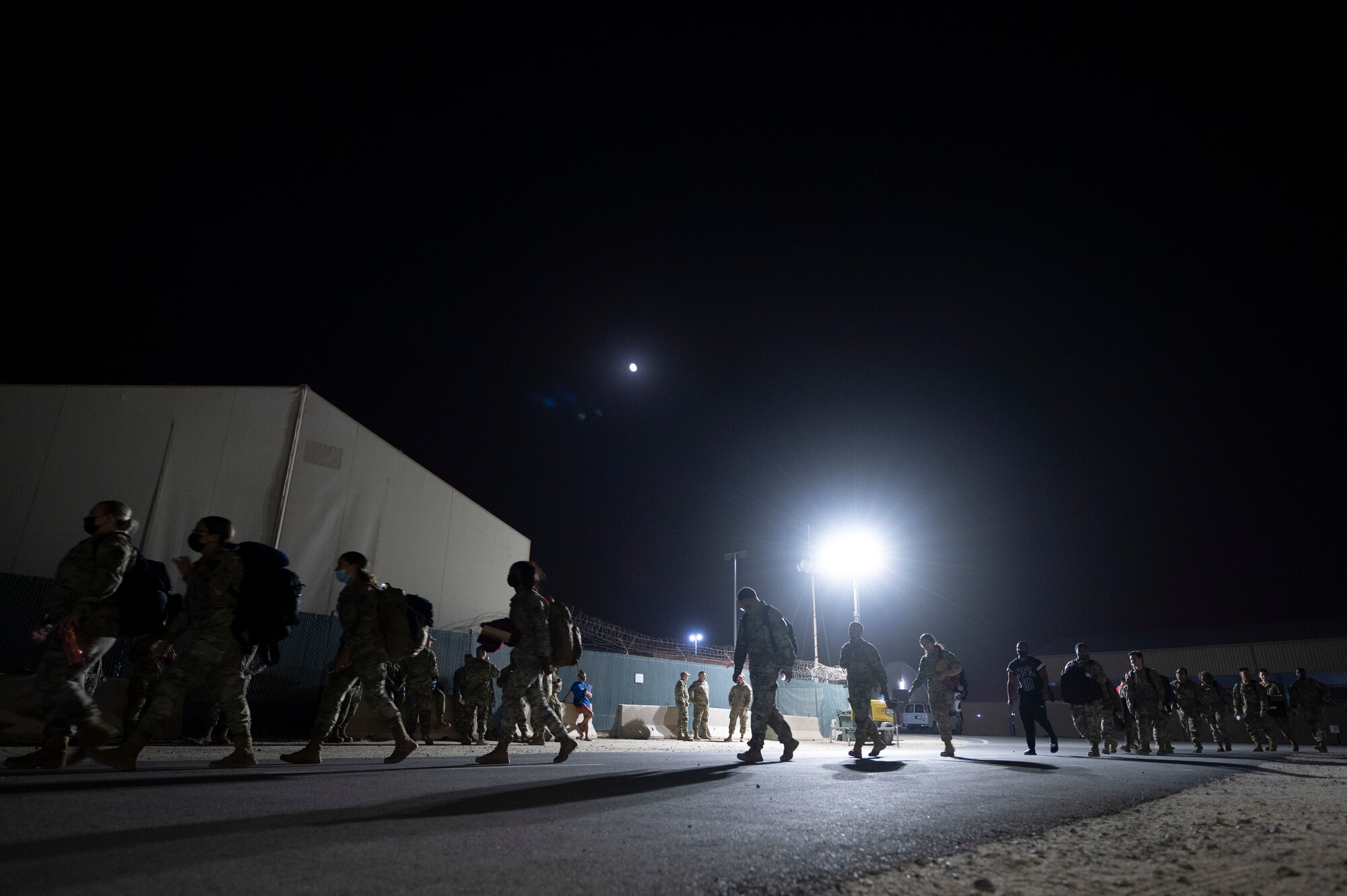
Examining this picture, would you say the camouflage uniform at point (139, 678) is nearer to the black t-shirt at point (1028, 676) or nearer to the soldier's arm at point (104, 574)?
the soldier's arm at point (104, 574)

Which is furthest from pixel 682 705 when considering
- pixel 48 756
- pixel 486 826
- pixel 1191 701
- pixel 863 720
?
pixel 486 826

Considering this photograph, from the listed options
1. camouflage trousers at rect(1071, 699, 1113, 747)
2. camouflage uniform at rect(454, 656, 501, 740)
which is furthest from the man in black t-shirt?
camouflage uniform at rect(454, 656, 501, 740)

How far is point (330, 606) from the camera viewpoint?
1512 centimetres

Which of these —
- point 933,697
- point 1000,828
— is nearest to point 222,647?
point 1000,828

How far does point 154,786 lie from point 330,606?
12159 mm

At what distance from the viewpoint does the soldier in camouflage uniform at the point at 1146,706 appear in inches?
504

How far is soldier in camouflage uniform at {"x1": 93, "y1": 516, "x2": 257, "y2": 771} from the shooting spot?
495cm

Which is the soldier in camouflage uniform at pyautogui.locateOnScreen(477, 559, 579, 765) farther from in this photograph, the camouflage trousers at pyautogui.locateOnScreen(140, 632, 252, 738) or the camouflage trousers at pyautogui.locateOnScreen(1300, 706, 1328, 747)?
the camouflage trousers at pyautogui.locateOnScreen(1300, 706, 1328, 747)

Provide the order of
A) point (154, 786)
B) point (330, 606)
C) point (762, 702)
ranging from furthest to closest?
point (330, 606)
point (762, 702)
point (154, 786)

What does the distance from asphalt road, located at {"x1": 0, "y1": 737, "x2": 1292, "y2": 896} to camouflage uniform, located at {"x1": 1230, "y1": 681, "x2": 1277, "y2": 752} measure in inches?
515

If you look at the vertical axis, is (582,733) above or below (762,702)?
below

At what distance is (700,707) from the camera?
1894 cm

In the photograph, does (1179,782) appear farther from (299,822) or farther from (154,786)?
(154,786)

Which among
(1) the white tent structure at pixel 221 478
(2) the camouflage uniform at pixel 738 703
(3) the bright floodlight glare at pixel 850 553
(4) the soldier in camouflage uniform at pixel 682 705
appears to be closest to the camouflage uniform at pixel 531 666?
(1) the white tent structure at pixel 221 478
